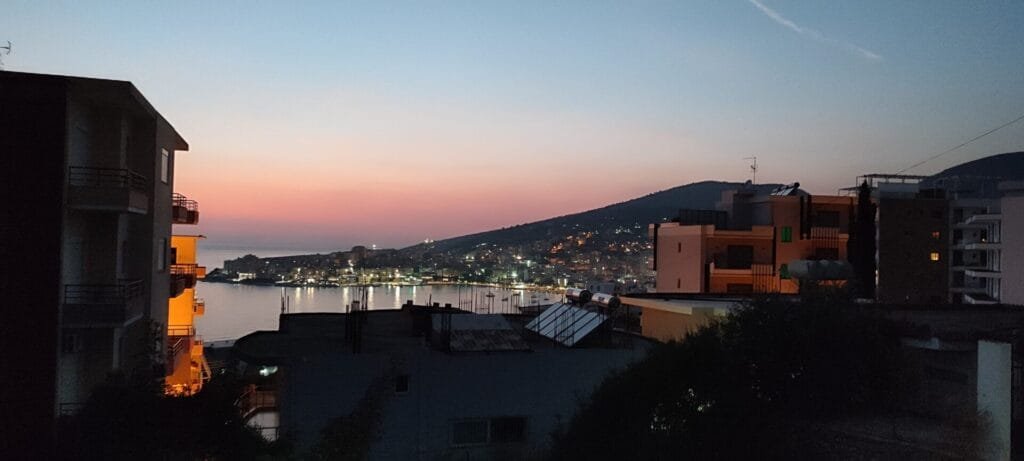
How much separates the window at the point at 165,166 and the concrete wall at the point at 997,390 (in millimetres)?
15890

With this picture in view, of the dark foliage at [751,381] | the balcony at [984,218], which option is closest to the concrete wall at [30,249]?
the dark foliage at [751,381]

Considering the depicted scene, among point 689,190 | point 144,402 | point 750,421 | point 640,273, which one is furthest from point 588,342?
point 689,190

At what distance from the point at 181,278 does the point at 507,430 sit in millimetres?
12581

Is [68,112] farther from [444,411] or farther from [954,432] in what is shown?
[954,432]

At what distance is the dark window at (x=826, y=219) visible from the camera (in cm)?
3653

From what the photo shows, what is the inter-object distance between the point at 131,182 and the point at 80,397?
418 centimetres

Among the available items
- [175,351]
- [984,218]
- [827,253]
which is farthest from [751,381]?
[984,218]

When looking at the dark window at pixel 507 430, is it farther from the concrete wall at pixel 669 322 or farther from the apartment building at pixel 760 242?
the apartment building at pixel 760 242

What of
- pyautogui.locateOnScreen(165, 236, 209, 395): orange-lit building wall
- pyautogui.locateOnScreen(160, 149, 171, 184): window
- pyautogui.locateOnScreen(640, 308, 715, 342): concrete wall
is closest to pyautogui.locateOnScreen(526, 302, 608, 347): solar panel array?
pyautogui.locateOnScreen(640, 308, 715, 342): concrete wall

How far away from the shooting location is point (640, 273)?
11594 cm

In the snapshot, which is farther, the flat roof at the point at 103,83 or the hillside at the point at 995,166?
the hillside at the point at 995,166

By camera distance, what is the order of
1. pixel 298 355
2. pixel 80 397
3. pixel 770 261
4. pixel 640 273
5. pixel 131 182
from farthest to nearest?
1. pixel 640 273
2. pixel 770 261
3. pixel 131 182
4. pixel 80 397
5. pixel 298 355

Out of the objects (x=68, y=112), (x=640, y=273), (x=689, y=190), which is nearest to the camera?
(x=68, y=112)

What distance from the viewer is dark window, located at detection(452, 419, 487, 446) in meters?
10.7
